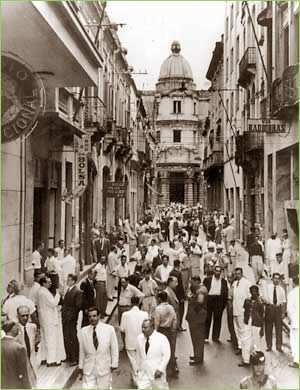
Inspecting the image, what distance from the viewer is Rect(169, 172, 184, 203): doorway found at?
6931 centimetres

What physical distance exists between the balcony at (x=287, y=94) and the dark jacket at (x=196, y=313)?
20.9 feet

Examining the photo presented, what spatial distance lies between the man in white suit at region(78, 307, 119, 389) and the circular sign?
8.75 ft

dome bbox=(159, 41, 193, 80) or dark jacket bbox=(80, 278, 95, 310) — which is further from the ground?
dome bbox=(159, 41, 193, 80)

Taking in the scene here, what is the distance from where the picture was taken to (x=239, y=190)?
3009 centimetres

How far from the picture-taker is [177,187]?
70.9m

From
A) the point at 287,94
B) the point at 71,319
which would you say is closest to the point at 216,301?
the point at 71,319

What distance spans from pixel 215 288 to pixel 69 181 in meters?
8.70

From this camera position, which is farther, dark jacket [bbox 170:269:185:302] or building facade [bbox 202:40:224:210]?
building facade [bbox 202:40:224:210]

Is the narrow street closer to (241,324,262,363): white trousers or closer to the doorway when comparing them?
(241,324,262,363): white trousers

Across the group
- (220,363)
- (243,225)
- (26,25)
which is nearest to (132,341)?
(220,363)

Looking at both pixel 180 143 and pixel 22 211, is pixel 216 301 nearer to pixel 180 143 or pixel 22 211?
pixel 22 211

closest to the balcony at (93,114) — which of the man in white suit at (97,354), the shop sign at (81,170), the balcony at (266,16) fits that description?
the shop sign at (81,170)

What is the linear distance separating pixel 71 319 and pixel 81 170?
8.54 m

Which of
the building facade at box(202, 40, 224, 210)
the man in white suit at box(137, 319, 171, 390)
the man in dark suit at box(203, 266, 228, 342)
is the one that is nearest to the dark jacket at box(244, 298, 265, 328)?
the man in dark suit at box(203, 266, 228, 342)
